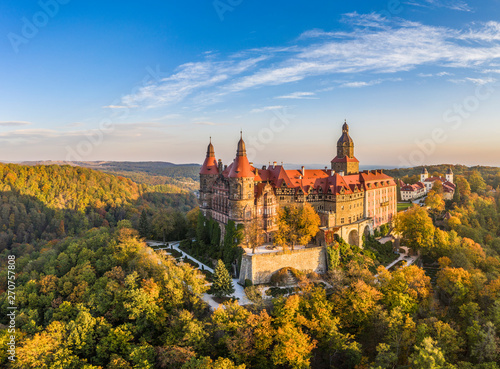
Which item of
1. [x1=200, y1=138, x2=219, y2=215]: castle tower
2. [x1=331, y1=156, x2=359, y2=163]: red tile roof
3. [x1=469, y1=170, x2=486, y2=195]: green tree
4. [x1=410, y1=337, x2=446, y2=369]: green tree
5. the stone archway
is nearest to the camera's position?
[x1=410, y1=337, x2=446, y2=369]: green tree

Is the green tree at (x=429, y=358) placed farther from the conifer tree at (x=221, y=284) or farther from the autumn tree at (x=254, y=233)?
the autumn tree at (x=254, y=233)

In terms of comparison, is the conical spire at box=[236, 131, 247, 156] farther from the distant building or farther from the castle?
the distant building

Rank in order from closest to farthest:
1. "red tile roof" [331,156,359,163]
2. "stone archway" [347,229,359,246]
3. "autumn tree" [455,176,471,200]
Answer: "stone archway" [347,229,359,246] < "red tile roof" [331,156,359,163] < "autumn tree" [455,176,471,200]

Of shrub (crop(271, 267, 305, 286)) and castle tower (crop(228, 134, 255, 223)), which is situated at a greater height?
castle tower (crop(228, 134, 255, 223))

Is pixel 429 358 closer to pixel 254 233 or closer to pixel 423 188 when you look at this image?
pixel 254 233

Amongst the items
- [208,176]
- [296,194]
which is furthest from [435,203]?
[208,176]

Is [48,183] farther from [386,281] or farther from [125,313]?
[386,281]

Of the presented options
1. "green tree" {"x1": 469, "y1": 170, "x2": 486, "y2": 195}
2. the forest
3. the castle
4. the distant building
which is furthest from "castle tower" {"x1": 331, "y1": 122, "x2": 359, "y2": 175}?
"green tree" {"x1": 469, "y1": 170, "x2": 486, "y2": 195}
